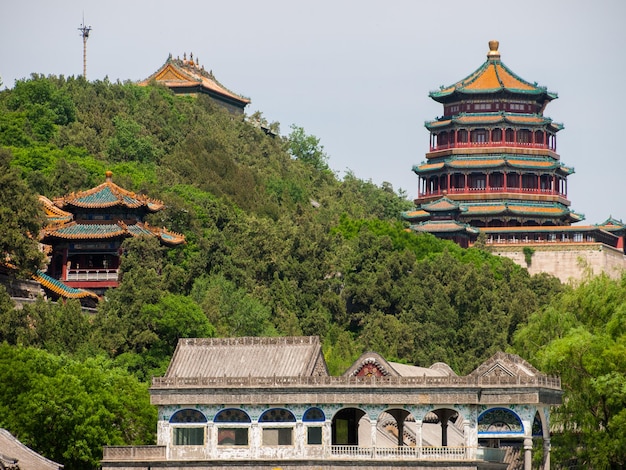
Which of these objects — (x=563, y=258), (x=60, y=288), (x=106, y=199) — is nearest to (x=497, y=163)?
(x=563, y=258)

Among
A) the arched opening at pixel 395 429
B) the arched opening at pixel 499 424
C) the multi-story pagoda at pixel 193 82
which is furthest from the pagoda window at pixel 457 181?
the arched opening at pixel 499 424

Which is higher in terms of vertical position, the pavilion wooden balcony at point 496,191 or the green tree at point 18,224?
the pavilion wooden balcony at point 496,191

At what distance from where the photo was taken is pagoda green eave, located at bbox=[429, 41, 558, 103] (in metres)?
132

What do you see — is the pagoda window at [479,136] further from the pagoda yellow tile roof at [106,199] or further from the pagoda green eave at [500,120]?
the pagoda yellow tile roof at [106,199]

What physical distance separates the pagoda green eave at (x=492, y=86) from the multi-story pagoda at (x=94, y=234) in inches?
1538

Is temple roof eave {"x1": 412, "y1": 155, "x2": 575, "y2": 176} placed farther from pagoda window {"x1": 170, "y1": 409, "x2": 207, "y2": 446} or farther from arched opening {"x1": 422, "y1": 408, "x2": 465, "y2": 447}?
pagoda window {"x1": 170, "y1": 409, "x2": 207, "y2": 446}

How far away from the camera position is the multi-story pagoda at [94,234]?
96438 mm

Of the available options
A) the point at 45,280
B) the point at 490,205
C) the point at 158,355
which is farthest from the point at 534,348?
the point at 490,205

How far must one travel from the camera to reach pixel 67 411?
69812mm

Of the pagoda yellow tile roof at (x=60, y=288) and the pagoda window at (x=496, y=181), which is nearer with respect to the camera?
the pagoda yellow tile roof at (x=60, y=288)

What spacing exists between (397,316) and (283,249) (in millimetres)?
7655

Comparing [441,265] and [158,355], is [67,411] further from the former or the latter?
[441,265]

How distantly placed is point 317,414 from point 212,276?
91.4 feet

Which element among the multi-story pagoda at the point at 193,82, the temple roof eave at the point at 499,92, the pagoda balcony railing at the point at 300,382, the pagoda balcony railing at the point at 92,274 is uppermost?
the multi-story pagoda at the point at 193,82
